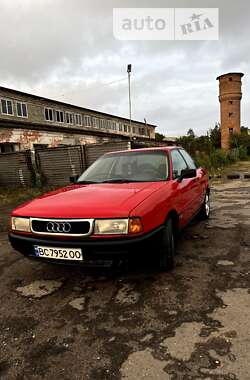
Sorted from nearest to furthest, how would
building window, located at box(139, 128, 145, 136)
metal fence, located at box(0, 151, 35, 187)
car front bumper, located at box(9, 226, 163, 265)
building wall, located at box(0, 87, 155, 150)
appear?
car front bumper, located at box(9, 226, 163, 265) → metal fence, located at box(0, 151, 35, 187) → building wall, located at box(0, 87, 155, 150) → building window, located at box(139, 128, 145, 136)

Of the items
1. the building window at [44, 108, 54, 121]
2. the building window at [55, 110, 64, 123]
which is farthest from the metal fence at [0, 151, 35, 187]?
the building window at [55, 110, 64, 123]

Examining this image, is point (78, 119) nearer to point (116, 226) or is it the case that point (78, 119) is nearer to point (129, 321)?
point (116, 226)

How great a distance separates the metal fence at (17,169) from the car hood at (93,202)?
1001 cm

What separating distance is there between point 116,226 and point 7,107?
24283 mm

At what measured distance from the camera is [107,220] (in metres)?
2.73

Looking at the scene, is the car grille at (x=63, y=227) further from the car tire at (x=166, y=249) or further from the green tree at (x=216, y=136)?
the green tree at (x=216, y=136)

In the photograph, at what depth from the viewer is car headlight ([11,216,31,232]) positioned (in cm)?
310

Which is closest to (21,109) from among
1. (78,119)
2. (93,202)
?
(78,119)

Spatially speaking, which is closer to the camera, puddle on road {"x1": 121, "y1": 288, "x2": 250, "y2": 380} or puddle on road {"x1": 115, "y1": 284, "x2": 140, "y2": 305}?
puddle on road {"x1": 121, "y1": 288, "x2": 250, "y2": 380}

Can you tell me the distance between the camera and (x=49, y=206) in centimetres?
309

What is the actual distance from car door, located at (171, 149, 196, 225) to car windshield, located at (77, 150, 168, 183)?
0.19 meters

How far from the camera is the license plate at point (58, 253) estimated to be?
9.25 feet

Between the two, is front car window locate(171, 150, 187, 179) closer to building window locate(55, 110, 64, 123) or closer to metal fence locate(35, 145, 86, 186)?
metal fence locate(35, 145, 86, 186)

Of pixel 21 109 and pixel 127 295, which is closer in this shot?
pixel 127 295
